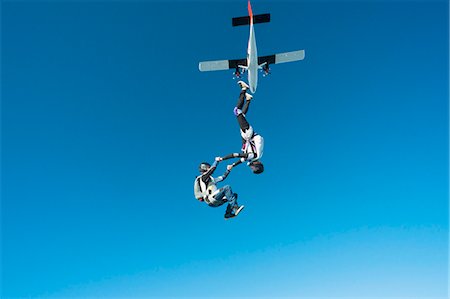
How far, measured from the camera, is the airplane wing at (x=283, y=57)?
20.5 m

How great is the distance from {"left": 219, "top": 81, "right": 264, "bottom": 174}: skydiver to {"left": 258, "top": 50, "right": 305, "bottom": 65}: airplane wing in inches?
115

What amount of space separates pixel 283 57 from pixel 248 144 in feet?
17.3

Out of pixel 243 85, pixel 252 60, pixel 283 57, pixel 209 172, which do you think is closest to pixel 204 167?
pixel 209 172

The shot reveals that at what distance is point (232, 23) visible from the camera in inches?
821

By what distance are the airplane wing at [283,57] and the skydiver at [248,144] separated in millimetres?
2926

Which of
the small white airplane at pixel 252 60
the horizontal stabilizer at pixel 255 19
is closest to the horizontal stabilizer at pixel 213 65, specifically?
the small white airplane at pixel 252 60

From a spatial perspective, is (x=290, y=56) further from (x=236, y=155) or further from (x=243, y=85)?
(x=236, y=155)

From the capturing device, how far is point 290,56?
21.0 meters

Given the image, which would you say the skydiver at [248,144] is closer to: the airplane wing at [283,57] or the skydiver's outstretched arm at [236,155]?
the skydiver's outstretched arm at [236,155]

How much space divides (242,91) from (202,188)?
164 inches

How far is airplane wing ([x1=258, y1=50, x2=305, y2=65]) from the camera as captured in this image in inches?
807

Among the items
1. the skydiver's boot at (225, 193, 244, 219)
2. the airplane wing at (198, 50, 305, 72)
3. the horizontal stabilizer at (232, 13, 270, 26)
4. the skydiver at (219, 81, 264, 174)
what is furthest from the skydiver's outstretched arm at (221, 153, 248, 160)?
the horizontal stabilizer at (232, 13, 270, 26)

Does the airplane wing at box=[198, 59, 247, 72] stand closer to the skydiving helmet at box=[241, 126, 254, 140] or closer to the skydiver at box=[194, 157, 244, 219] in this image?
the skydiving helmet at box=[241, 126, 254, 140]

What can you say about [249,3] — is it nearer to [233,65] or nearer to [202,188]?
[233,65]
